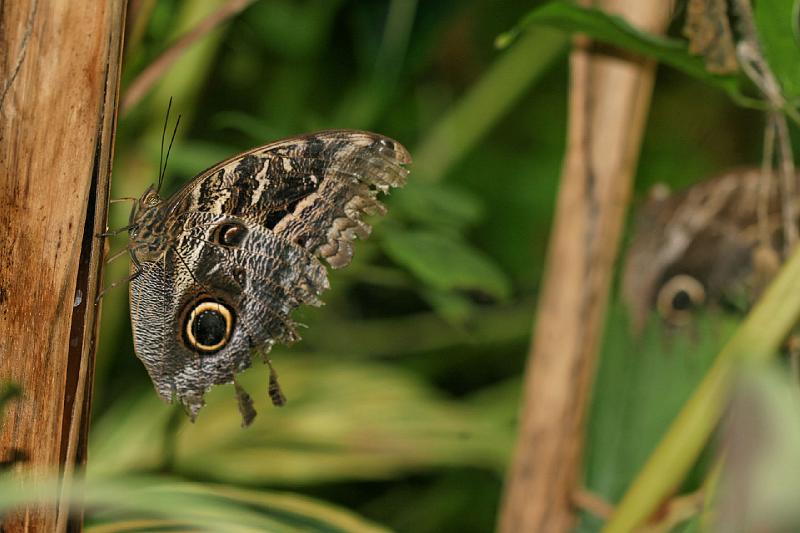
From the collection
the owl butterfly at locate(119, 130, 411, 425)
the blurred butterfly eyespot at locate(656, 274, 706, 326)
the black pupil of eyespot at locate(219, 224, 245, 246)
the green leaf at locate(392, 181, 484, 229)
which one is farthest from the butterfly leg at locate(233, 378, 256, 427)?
the blurred butterfly eyespot at locate(656, 274, 706, 326)

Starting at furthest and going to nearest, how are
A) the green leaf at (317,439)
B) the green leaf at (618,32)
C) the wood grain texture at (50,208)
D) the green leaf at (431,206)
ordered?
the green leaf at (317,439) → the green leaf at (431,206) → the green leaf at (618,32) → the wood grain texture at (50,208)

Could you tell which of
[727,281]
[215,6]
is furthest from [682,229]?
[215,6]

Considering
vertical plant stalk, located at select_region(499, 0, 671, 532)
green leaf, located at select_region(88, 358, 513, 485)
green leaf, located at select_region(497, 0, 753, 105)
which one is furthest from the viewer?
green leaf, located at select_region(88, 358, 513, 485)

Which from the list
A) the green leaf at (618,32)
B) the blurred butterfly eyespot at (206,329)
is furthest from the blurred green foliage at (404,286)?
the blurred butterfly eyespot at (206,329)

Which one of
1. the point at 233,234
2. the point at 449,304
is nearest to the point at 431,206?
the point at 449,304

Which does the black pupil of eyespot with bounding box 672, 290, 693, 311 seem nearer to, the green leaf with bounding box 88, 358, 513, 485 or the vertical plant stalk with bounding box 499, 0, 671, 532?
the vertical plant stalk with bounding box 499, 0, 671, 532

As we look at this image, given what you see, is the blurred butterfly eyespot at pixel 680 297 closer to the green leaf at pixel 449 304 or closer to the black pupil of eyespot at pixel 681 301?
the black pupil of eyespot at pixel 681 301

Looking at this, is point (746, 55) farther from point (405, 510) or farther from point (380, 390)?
point (405, 510)
